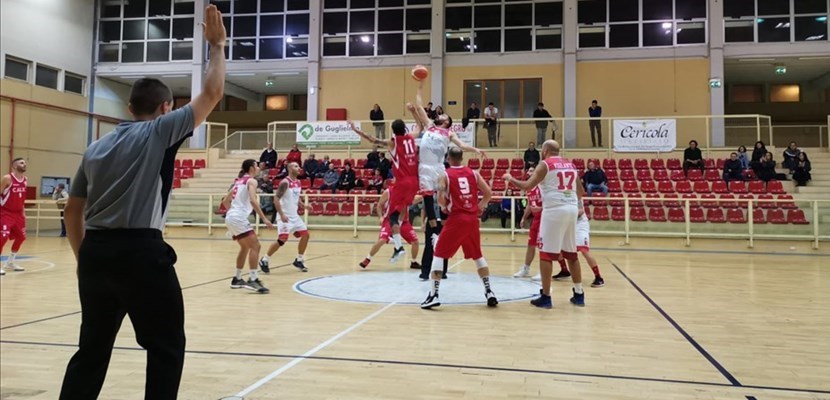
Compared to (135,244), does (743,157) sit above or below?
above

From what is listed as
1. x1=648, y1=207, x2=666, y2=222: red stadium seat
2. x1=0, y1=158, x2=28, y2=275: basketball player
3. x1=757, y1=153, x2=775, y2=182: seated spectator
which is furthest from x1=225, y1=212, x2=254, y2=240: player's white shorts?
x1=757, y1=153, x2=775, y2=182: seated spectator

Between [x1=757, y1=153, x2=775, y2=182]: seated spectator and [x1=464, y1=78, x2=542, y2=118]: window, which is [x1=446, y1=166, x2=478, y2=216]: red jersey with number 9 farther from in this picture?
[x1=464, y1=78, x2=542, y2=118]: window

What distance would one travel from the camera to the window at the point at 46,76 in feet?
75.4

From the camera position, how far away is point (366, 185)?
18188mm

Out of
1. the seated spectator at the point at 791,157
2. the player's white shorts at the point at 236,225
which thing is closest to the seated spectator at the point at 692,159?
the seated spectator at the point at 791,157

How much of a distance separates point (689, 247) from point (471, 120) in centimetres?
888

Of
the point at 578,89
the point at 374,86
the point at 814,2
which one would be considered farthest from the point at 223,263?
the point at 814,2

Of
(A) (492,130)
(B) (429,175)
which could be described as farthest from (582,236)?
(A) (492,130)

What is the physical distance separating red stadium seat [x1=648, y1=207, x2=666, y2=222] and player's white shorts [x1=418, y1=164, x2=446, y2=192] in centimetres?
989

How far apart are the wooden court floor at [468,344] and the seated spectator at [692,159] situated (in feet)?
32.9

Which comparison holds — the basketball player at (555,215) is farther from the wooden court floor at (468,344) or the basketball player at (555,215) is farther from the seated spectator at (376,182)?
the seated spectator at (376,182)

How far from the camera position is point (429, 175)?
7.88 meters

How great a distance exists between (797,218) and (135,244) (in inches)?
657

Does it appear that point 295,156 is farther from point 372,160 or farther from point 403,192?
point 403,192
